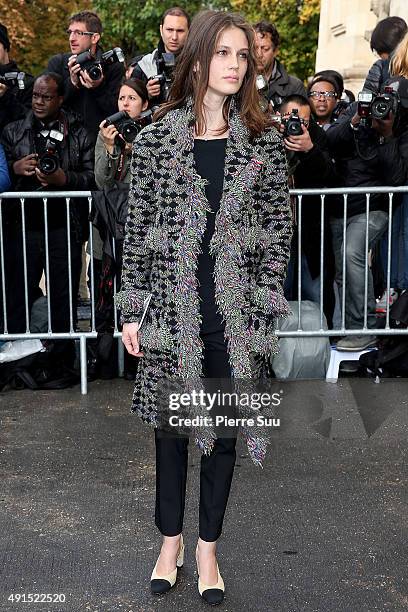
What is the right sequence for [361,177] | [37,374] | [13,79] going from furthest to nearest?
[13,79]
[361,177]
[37,374]

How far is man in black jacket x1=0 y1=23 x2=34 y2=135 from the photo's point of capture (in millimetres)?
7328

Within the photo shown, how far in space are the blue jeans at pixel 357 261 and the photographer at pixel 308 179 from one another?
0.11 meters

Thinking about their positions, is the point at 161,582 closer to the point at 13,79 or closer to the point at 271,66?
the point at 13,79

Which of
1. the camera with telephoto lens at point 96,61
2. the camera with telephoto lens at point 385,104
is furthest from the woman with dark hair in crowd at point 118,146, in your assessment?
the camera with telephoto lens at point 385,104

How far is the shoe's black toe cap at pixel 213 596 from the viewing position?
3.73m

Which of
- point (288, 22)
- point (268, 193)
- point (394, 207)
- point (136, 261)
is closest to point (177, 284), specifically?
point (136, 261)

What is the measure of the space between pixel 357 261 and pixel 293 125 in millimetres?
1197

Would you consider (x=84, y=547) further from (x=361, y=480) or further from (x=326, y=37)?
Answer: (x=326, y=37)

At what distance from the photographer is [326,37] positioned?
76.9ft

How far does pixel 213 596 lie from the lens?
12.3 feet

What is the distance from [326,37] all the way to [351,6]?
203cm

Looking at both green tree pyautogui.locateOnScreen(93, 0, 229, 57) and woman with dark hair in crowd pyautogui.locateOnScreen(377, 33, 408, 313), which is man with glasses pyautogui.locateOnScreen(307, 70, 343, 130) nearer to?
woman with dark hair in crowd pyautogui.locateOnScreen(377, 33, 408, 313)

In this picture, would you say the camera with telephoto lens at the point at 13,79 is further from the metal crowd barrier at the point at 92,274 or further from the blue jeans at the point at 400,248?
the blue jeans at the point at 400,248

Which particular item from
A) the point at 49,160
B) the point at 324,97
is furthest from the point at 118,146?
the point at 324,97
